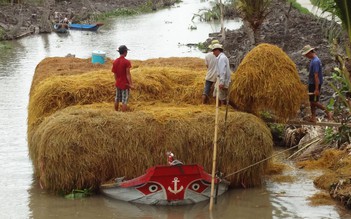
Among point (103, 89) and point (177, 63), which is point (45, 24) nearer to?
point (177, 63)

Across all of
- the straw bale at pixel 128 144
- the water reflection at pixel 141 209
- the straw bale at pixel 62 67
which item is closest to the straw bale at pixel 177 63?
the straw bale at pixel 62 67

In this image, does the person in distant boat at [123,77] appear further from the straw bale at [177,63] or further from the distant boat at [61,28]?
the distant boat at [61,28]

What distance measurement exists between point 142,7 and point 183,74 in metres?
50.9

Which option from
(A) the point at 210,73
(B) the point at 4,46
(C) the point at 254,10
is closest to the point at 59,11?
(B) the point at 4,46

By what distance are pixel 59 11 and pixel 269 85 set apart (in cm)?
4459

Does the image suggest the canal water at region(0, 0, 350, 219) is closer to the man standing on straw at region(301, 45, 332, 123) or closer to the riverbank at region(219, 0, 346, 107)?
the man standing on straw at region(301, 45, 332, 123)

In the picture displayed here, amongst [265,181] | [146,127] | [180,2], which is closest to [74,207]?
[146,127]

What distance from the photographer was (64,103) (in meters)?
13.8

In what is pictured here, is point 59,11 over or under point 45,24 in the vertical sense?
over

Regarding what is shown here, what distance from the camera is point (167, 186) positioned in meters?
12.0

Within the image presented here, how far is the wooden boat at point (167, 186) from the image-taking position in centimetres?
1182

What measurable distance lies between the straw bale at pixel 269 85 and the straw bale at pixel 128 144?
1.80ft

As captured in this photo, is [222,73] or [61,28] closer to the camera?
[222,73]

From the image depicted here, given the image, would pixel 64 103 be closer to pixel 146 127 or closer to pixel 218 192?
pixel 146 127
